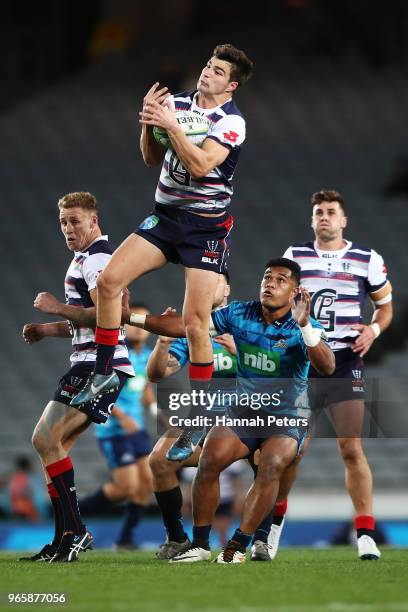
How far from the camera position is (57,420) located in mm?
7766

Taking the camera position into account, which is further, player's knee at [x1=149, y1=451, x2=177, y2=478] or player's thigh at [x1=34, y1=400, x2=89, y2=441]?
player's knee at [x1=149, y1=451, x2=177, y2=478]

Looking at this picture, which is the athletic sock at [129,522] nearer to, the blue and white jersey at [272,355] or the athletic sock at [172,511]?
the athletic sock at [172,511]

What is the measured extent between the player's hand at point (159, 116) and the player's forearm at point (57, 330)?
156cm

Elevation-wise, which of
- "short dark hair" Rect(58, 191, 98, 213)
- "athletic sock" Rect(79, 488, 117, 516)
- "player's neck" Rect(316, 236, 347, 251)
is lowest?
"athletic sock" Rect(79, 488, 117, 516)

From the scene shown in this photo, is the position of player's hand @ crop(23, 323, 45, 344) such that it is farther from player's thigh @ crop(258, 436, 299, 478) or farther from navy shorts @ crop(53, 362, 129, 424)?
player's thigh @ crop(258, 436, 299, 478)

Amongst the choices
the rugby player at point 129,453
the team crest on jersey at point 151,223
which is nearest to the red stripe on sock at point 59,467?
the team crest on jersey at point 151,223

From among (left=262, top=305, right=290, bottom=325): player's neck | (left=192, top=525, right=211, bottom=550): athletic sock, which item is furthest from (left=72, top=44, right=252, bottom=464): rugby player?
(left=192, top=525, right=211, bottom=550): athletic sock

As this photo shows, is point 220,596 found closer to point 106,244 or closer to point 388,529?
point 106,244

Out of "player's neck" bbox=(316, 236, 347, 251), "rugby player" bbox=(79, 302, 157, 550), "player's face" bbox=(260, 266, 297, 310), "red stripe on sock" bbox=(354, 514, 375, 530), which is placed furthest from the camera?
"rugby player" bbox=(79, 302, 157, 550)

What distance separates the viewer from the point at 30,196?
845 inches

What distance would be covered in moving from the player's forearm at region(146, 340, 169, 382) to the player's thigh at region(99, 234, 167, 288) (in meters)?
1.03

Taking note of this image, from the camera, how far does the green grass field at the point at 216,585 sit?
18.0ft

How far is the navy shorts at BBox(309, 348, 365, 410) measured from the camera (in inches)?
344

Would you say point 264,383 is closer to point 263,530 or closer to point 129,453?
point 263,530
